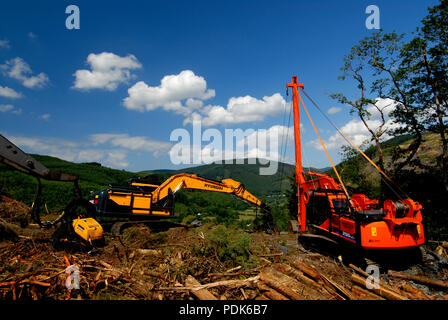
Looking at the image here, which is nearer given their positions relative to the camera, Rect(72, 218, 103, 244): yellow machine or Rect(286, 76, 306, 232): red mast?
Rect(72, 218, 103, 244): yellow machine

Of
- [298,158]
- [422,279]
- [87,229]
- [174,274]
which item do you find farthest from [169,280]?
[298,158]

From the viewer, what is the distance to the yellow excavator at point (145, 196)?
10.1 m

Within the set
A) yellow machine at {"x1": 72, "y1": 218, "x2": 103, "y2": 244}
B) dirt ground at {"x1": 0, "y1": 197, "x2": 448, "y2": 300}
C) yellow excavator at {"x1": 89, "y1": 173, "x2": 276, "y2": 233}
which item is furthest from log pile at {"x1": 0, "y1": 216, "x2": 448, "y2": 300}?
yellow excavator at {"x1": 89, "y1": 173, "x2": 276, "y2": 233}

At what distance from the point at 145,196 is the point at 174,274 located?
223 inches

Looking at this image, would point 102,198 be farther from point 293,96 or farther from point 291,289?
point 293,96

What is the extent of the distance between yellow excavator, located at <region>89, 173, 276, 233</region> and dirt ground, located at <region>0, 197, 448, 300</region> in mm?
2200

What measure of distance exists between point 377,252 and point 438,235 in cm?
812

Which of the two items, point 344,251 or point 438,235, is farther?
point 438,235

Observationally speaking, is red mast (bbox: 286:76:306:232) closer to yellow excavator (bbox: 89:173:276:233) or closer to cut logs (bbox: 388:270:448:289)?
yellow excavator (bbox: 89:173:276:233)

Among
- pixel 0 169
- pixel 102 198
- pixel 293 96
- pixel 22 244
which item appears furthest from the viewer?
pixel 0 169

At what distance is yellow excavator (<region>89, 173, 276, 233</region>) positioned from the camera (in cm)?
1010

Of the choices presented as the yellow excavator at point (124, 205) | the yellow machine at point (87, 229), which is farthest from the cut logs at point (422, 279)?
the yellow machine at point (87, 229)

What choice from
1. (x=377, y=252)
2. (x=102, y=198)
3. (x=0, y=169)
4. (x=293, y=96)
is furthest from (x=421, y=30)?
(x=0, y=169)

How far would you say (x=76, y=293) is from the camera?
16.0 ft
